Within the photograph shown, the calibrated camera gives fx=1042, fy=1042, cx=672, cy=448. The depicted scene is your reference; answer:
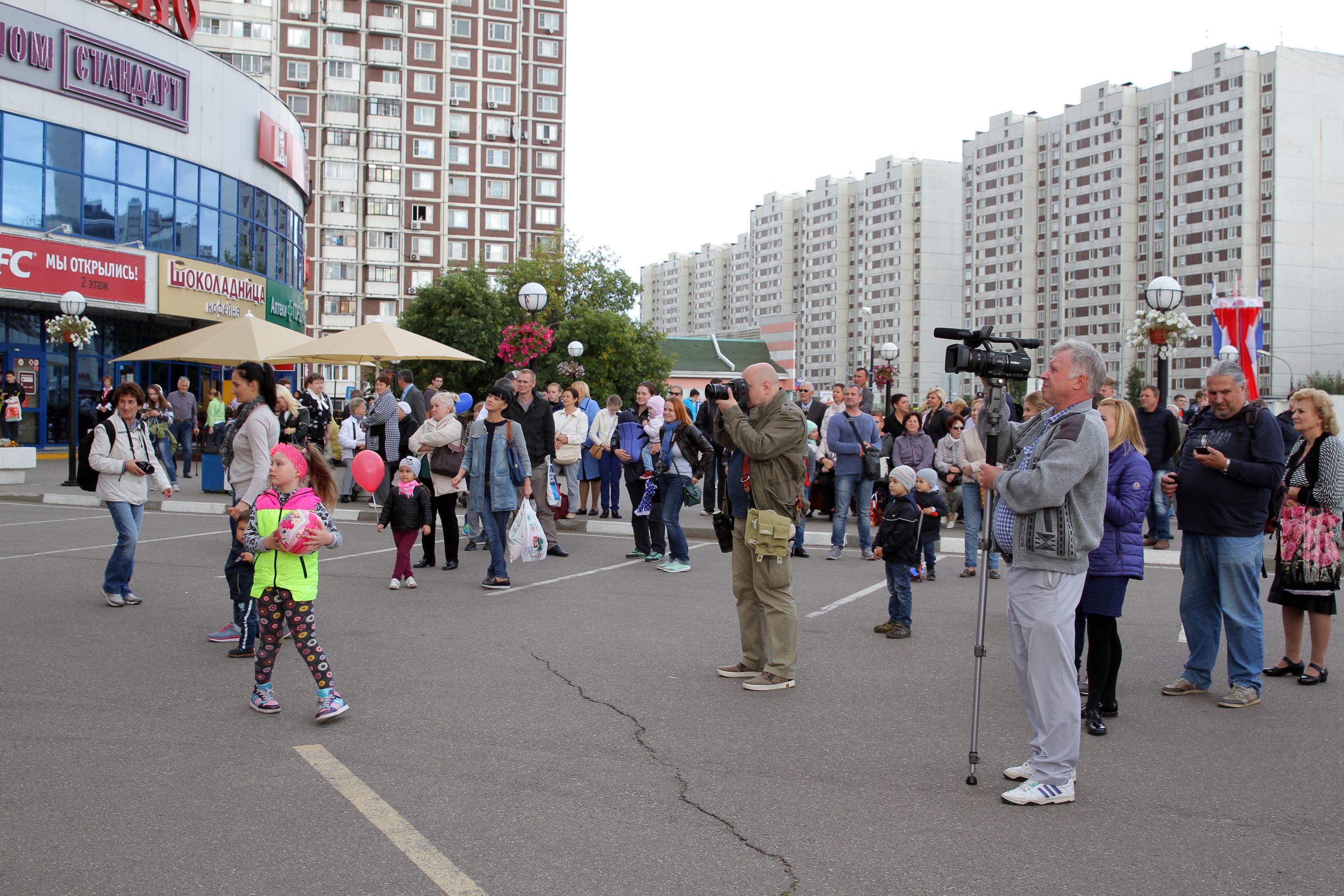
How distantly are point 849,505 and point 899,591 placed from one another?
5.15 metres

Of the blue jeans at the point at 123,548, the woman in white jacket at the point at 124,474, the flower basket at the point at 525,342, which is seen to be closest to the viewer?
the woman in white jacket at the point at 124,474

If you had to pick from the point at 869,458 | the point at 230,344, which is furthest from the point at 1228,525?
the point at 230,344

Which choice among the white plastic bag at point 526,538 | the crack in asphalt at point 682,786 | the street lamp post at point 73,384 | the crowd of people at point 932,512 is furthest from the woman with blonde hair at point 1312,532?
the street lamp post at point 73,384

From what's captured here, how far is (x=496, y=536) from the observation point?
1023 centimetres

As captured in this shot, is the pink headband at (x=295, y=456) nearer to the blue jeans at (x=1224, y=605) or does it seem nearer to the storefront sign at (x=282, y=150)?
the blue jeans at (x=1224, y=605)

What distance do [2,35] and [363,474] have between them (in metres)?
27.8

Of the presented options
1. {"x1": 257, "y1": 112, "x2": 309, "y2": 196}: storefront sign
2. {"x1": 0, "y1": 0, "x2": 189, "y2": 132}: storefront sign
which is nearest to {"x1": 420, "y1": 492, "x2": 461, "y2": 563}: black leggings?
{"x1": 0, "y1": 0, "x2": 189, "y2": 132}: storefront sign

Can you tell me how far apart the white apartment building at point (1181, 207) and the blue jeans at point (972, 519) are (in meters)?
106

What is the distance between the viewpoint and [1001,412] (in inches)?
196

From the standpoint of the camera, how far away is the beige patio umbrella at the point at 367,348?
17406 millimetres

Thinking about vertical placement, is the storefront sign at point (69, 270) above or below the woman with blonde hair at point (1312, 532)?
above

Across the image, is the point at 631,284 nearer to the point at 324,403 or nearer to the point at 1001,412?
the point at 324,403

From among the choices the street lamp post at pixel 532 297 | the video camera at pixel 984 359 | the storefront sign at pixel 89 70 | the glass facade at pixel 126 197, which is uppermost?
the storefront sign at pixel 89 70

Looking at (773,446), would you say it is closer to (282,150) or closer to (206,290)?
(206,290)
